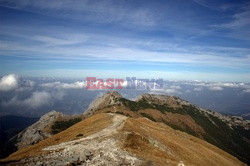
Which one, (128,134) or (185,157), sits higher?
(128,134)

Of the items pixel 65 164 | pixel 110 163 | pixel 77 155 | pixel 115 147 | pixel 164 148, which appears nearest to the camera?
pixel 65 164

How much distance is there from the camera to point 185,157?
162 ft

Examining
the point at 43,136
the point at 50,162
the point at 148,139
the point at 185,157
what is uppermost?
the point at 50,162

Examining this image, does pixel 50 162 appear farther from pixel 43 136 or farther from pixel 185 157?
pixel 43 136

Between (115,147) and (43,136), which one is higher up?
(115,147)

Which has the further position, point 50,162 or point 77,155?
point 77,155

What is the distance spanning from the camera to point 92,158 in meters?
32.1

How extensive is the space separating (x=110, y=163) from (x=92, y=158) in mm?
3495

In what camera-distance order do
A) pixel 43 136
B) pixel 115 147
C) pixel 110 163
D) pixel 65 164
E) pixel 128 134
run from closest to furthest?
pixel 65 164, pixel 110 163, pixel 115 147, pixel 128 134, pixel 43 136

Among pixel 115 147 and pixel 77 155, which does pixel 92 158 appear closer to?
pixel 77 155

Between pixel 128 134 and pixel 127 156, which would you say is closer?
pixel 127 156

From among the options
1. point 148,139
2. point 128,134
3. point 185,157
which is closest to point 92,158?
point 128,134

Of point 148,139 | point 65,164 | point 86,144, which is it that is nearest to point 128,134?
point 148,139

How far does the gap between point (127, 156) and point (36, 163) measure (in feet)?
47.5
